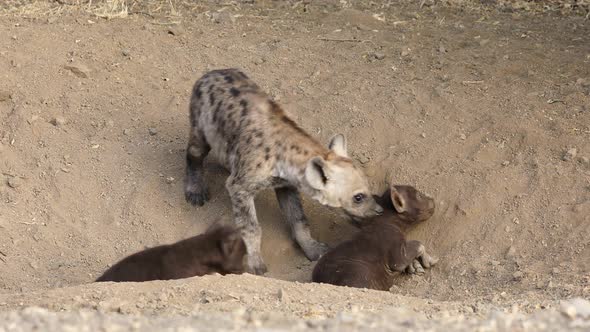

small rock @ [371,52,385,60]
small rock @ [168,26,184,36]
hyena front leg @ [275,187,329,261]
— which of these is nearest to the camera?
hyena front leg @ [275,187,329,261]

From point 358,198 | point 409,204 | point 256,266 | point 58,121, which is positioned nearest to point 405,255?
point 409,204

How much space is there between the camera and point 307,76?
11.1m

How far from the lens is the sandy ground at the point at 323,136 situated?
8.64 metres

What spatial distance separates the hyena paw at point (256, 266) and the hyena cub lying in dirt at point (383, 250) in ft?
2.44

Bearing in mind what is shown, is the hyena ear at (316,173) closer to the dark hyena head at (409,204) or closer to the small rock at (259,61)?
the dark hyena head at (409,204)

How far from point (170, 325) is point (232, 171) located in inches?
148

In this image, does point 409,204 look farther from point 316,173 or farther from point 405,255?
point 316,173

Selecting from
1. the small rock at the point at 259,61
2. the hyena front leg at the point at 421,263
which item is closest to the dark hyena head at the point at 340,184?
the hyena front leg at the point at 421,263

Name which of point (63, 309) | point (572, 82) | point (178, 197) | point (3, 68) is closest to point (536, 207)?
point (572, 82)

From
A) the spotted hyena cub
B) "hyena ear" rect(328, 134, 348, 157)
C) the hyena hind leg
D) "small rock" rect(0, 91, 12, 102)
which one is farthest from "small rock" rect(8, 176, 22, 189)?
"hyena ear" rect(328, 134, 348, 157)

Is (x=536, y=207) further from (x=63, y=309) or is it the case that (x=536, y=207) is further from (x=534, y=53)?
(x=63, y=309)

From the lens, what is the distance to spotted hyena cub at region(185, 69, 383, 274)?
9.01 m

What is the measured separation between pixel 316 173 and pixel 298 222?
2.45 ft

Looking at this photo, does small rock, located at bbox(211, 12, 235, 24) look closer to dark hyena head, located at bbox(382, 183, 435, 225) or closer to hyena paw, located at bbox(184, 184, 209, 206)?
hyena paw, located at bbox(184, 184, 209, 206)
